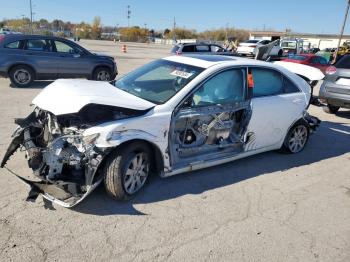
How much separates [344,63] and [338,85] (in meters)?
0.59

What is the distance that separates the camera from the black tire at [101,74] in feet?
40.3

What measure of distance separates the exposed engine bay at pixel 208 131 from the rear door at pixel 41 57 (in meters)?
8.05

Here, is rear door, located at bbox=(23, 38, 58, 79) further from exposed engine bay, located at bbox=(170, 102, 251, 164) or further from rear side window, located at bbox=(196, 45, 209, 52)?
rear side window, located at bbox=(196, 45, 209, 52)

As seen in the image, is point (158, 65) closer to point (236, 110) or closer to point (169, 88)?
point (169, 88)

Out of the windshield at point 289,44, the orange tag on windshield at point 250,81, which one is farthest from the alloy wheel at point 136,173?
the windshield at point 289,44

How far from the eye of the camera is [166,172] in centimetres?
428

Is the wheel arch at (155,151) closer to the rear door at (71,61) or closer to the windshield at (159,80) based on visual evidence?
the windshield at (159,80)

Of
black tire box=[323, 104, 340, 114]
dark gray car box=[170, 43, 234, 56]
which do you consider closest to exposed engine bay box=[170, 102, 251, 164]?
black tire box=[323, 104, 340, 114]

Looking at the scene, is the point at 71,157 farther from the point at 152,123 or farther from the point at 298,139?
the point at 298,139

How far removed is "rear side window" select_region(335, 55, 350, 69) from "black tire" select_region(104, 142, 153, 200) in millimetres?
6784

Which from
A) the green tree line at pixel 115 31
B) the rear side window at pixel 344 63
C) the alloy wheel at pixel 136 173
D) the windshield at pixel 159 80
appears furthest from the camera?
the green tree line at pixel 115 31

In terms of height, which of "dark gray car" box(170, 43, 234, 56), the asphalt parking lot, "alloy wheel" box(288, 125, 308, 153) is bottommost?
the asphalt parking lot

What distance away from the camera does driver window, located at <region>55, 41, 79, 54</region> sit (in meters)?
11.4

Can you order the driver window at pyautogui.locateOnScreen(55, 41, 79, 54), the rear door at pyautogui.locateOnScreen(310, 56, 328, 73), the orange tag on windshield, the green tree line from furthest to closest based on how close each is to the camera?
the green tree line → the rear door at pyautogui.locateOnScreen(310, 56, 328, 73) → the driver window at pyautogui.locateOnScreen(55, 41, 79, 54) → the orange tag on windshield
